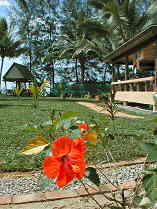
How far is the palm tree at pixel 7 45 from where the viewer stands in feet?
99.9

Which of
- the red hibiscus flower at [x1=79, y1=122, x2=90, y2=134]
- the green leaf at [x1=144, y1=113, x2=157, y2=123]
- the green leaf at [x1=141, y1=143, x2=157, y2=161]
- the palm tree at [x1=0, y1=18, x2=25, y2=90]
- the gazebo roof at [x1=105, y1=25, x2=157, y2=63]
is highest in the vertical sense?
the palm tree at [x1=0, y1=18, x2=25, y2=90]

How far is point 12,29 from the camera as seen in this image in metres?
32.5

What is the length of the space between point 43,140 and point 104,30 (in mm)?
22358

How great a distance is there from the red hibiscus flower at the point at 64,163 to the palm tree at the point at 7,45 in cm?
3070

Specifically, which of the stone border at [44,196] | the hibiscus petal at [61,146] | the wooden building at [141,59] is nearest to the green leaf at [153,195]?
the hibiscus petal at [61,146]

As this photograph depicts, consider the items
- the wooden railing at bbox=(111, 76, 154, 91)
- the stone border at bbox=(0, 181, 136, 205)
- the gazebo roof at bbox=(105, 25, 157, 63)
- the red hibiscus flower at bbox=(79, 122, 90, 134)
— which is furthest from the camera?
the wooden railing at bbox=(111, 76, 154, 91)

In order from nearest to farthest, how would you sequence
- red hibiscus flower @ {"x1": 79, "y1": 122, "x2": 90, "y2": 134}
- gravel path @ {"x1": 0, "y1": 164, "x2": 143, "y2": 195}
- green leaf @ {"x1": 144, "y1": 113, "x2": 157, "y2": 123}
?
green leaf @ {"x1": 144, "y1": 113, "x2": 157, "y2": 123}, red hibiscus flower @ {"x1": 79, "y1": 122, "x2": 90, "y2": 134}, gravel path @ {"x1": 0, "y1": 164, "x2": 143, "y2": 195}

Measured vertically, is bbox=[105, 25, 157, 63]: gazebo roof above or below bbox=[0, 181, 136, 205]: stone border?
above

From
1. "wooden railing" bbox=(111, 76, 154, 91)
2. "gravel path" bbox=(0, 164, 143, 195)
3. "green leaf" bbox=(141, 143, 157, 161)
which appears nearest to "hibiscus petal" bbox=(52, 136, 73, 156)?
"green leaf" bbox=(141, 143, 157, 161)

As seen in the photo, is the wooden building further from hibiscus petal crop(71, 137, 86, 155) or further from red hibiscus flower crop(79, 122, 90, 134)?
hibiscus petal crop(71, 137, 86, 155)

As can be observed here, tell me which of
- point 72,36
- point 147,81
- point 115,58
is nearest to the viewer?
point 147,81

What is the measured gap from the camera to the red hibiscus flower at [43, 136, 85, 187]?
2.02 feet

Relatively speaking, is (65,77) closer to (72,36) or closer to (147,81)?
(72,36)

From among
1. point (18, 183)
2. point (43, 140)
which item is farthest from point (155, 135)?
point (18, 183)
